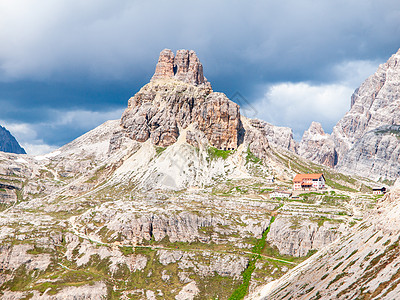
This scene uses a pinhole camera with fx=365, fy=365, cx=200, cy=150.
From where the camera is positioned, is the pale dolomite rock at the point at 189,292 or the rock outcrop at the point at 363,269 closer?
the rock outcrop at the point at 363,269

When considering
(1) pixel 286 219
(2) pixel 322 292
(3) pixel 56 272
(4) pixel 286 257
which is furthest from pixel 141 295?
(2) pixel 322 292

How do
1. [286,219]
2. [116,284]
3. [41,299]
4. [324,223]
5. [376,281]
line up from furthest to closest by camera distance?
[286,219] → [324,223] → [116,284] → [41,299] → [376,281]

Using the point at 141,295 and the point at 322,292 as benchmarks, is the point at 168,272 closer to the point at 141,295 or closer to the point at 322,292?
the point at 141,295

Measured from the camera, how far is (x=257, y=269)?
168m

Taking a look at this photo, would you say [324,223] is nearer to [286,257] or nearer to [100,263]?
[286,257]

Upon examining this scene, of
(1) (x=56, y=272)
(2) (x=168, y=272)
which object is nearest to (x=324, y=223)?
(2) (x=168, y=272)

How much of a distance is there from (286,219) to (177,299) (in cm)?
7372

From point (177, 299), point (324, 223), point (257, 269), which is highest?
point (324, 223)

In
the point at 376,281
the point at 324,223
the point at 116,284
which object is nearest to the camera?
the point at 376,281

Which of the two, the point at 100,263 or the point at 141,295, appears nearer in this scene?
the point at 141,295

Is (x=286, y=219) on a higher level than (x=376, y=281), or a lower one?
higher

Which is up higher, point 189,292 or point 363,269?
point 363,269

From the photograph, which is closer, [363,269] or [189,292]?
[363,269]

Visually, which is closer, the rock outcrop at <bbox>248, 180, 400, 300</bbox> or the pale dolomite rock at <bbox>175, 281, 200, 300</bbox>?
the rock outcrop at <bbox>248, 180, 400, 300</bbox>
